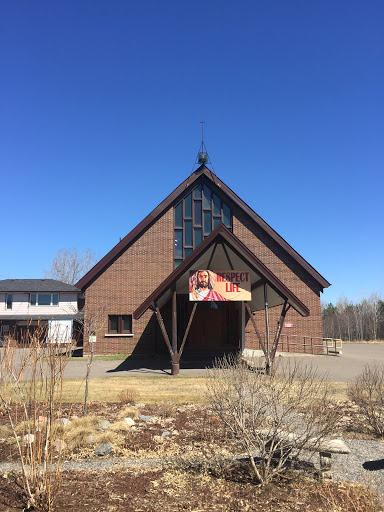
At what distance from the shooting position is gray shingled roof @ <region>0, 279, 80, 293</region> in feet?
120

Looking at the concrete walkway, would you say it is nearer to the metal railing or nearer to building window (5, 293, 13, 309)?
the metal railing

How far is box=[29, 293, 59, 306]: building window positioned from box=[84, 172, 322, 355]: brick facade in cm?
1500

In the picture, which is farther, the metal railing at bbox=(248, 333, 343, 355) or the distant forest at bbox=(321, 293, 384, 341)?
the distant forest at bbox=(321, 293, 384, 341)

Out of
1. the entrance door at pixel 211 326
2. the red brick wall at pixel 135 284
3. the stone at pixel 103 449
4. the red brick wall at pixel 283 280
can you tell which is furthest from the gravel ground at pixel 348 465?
the entrance door at pixel 211 326

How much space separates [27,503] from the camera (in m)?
4.06

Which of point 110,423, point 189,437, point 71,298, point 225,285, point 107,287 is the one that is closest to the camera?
point 189,437

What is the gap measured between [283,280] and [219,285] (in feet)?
32.5

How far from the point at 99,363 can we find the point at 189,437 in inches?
544

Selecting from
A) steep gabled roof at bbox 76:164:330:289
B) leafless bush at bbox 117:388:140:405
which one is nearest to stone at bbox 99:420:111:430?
leafless bush at bbox 117:388:140:405

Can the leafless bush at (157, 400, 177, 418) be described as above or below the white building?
below

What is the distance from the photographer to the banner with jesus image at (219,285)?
15.6 m

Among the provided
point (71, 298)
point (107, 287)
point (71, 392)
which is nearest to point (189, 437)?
point (71, 392)

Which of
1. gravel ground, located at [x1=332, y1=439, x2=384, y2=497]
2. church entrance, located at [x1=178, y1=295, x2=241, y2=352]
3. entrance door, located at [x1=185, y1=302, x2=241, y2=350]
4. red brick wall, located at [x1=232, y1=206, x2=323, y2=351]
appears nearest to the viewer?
gravel ground, located at [x1=332, y1=439, x2=384, y2=497]

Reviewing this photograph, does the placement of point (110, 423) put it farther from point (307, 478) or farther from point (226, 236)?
point (226, 236)
